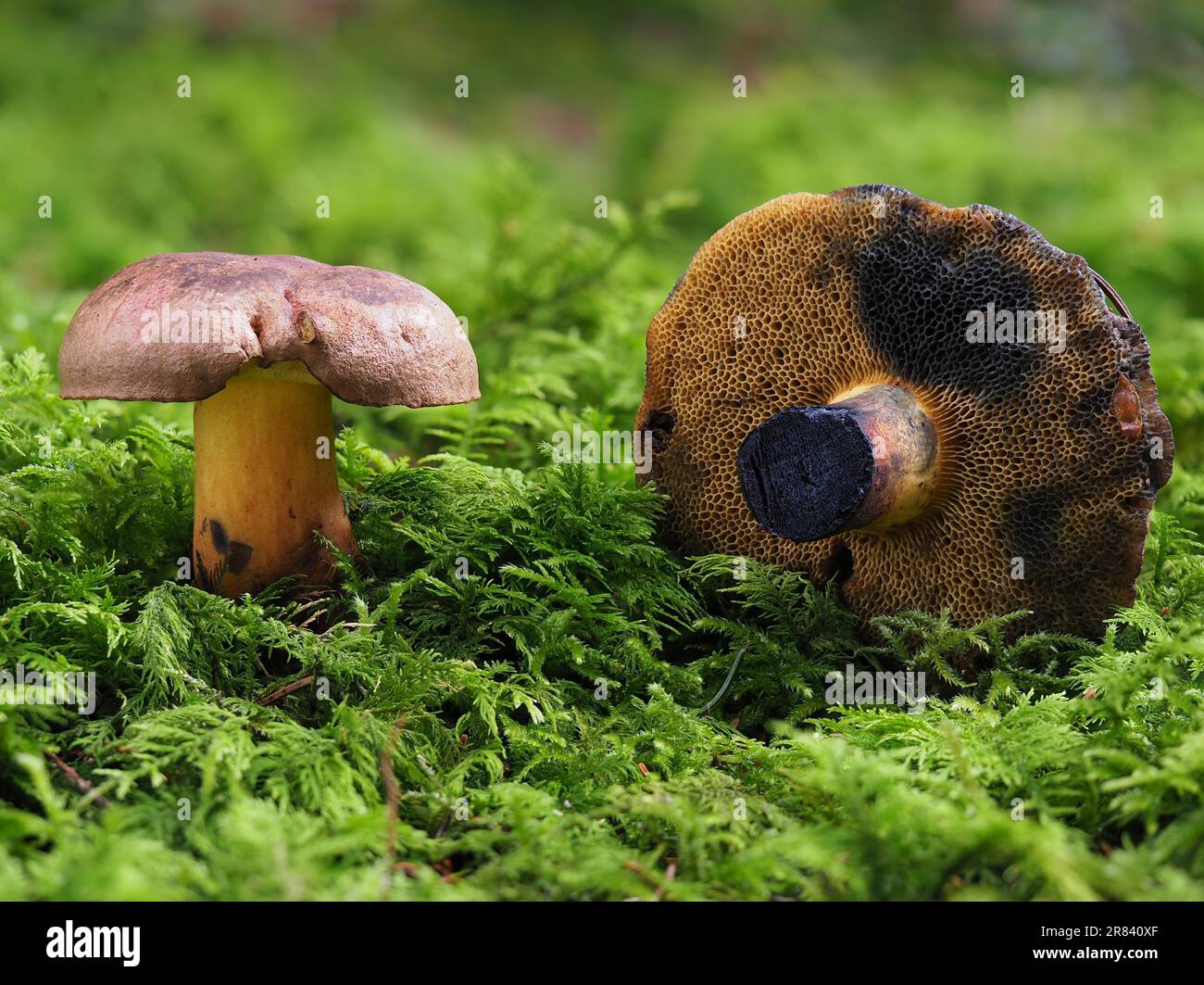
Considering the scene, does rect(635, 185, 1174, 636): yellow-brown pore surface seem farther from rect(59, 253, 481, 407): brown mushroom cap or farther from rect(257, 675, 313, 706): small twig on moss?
rect(257, 675, 313, 706): small twig on moss

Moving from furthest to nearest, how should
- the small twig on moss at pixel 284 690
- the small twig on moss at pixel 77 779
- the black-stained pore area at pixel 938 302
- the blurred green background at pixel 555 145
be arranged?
the blurred green background at pixel 555 145 < the black-stained pore area at pixel 938 302 < the small twig on moss at pixel 284 690 < the small twig on moss at pixel 77 779

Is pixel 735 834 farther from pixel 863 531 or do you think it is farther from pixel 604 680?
pixel 863 531

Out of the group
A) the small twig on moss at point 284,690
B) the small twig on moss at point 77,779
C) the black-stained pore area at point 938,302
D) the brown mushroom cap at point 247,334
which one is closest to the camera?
the small twig on moss at point 77,779

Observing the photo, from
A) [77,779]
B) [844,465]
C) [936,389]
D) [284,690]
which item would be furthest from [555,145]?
[77,779]

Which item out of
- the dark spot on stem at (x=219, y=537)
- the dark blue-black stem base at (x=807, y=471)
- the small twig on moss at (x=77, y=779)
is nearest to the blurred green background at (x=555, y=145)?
the dark blue-black stem base at (x=807, y=471)

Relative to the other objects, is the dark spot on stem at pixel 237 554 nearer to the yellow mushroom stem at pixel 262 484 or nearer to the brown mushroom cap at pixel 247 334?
the yellow mushroom stem at pixel 262 484

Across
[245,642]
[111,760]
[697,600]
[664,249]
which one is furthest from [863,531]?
[664,249]
